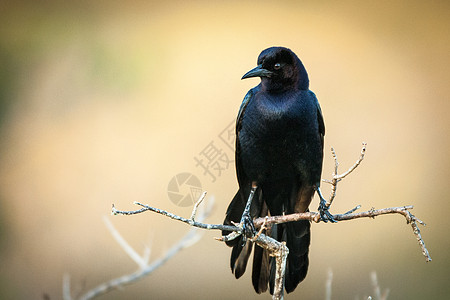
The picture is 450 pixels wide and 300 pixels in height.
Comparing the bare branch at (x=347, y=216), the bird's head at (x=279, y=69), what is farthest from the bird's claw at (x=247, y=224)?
the bird's head at (x=279, y=69)

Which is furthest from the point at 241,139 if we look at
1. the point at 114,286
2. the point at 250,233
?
the point at 114,286

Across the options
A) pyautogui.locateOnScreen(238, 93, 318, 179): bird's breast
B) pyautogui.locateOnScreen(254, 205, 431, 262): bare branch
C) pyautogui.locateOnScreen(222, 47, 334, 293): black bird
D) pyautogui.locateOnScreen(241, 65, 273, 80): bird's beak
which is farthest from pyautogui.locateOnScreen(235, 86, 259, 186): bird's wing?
pyautogui.locateOnScreen(254, 205, 431, 262): bare branch

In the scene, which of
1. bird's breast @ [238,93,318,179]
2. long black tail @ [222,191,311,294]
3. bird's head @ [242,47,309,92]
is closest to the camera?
bird's breast @ [238,93,318,179]

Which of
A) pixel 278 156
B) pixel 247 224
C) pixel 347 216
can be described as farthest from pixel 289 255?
pixel 347 216

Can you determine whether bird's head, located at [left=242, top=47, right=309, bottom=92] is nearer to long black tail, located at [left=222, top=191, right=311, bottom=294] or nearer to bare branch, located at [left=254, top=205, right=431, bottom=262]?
long black tail, located at [left=222, top=191, right=311, bottom=294]

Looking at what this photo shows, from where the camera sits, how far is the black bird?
4484 mm

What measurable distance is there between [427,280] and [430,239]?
0.80 m

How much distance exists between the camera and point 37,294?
8562 mm

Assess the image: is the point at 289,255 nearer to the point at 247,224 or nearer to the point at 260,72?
the point at 247,224

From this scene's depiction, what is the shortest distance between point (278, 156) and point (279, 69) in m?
0.66

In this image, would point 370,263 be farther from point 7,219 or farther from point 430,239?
point 7,219

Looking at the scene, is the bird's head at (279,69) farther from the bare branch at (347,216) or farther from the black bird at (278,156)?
the bare branch at (347,216)

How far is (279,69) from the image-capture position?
4.59 meters

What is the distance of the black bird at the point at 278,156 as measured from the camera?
448cm
